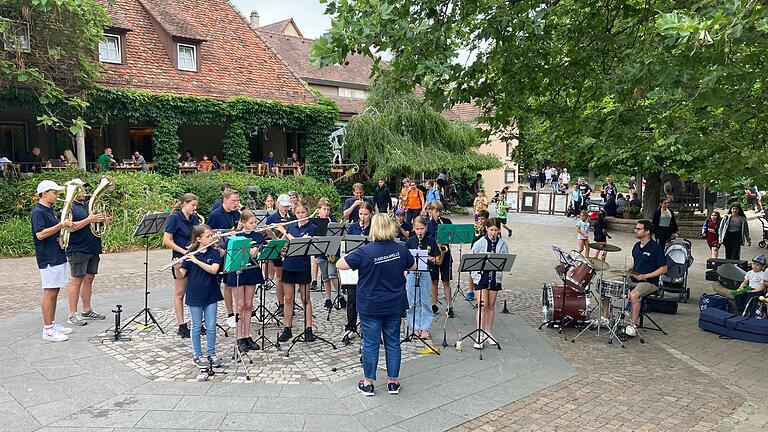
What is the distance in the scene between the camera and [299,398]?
6.17 meters

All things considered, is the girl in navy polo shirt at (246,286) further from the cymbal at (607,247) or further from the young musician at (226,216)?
the cymbal at (607,247)

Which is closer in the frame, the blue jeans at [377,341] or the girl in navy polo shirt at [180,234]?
the blue jeans at [377,341]

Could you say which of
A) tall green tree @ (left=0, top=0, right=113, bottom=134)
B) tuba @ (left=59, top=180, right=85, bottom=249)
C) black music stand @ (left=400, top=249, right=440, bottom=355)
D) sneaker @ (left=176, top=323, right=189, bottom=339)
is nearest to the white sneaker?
tuba @ (left=59, top=180, right=85, bottom=249)

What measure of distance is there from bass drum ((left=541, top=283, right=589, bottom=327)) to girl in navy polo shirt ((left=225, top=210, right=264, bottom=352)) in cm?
456

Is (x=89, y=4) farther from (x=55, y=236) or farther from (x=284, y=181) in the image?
(x=55, y=236)

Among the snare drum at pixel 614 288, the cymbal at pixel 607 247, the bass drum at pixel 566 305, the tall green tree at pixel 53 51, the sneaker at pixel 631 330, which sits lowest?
the sneaker at pixel 631 330

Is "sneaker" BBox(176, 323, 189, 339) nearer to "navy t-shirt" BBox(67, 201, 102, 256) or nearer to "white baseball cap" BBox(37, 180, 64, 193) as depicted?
"navy t-shirt" BBox(67, 201, 102, 256)

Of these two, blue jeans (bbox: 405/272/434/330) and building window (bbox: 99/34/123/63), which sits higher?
building window (bbox: 99/34/123/63)

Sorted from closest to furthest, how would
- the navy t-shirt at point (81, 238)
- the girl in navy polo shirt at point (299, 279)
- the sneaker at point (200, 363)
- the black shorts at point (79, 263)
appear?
1. the sneaker at point (200, 363)
2. the girl in navy polo shirt at point (299, 279)
3. the navy t-shirt at point (81, 238)
4. the black shorts at point (79, 263)

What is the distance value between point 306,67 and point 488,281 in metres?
26.0

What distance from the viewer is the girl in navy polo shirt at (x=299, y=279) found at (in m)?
7.77

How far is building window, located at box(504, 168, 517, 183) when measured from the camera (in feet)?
134

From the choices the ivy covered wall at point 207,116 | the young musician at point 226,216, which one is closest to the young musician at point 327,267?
the young musician at point 226,216

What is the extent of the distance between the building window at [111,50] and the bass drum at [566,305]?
18447 millimetres
